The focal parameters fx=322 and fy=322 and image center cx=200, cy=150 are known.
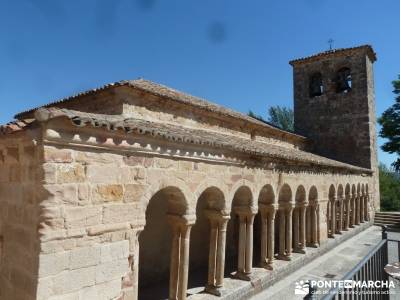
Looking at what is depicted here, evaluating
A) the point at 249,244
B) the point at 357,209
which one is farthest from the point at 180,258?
the point at 357,209

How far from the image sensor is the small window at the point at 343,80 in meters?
19.6

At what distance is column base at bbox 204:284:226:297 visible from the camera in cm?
696

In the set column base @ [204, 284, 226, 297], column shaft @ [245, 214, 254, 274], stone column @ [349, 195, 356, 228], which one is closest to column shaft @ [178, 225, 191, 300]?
column base @ [204, 284, 226, 297]

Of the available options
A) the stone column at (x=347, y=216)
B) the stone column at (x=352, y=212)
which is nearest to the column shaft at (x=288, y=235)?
the stone column at (x=347, y=216)

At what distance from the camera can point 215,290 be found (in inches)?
277

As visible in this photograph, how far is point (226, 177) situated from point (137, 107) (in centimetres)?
300

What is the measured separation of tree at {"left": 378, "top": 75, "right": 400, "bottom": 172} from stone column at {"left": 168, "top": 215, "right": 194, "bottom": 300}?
67.3 feet

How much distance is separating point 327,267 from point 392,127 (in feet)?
52.7

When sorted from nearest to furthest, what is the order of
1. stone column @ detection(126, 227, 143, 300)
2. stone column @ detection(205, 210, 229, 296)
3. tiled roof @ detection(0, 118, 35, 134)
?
1. tiled roof @ detection(0, 118, 35, 134)
2. stone column @ detection(126, 227, 143, 300)
3. stone column @ detection(205, 210, 229, 296)

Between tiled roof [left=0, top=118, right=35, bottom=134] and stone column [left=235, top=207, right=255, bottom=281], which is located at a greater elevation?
tiled roof [left=0, top=118, right=35, bottom=134]

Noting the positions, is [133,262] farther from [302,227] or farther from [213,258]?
[302,227]

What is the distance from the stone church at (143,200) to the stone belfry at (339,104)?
5.51 metres

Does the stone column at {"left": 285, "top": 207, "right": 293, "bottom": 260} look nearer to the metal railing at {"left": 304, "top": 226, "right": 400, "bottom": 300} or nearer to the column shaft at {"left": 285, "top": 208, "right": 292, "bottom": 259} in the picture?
the column shaft at {"left": 285, "top": 208, "right": 292, "bottom": 259}

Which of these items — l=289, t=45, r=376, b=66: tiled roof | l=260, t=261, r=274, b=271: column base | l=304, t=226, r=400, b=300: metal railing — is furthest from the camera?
l=289, t=45, r=376, b=66: tiled roof
